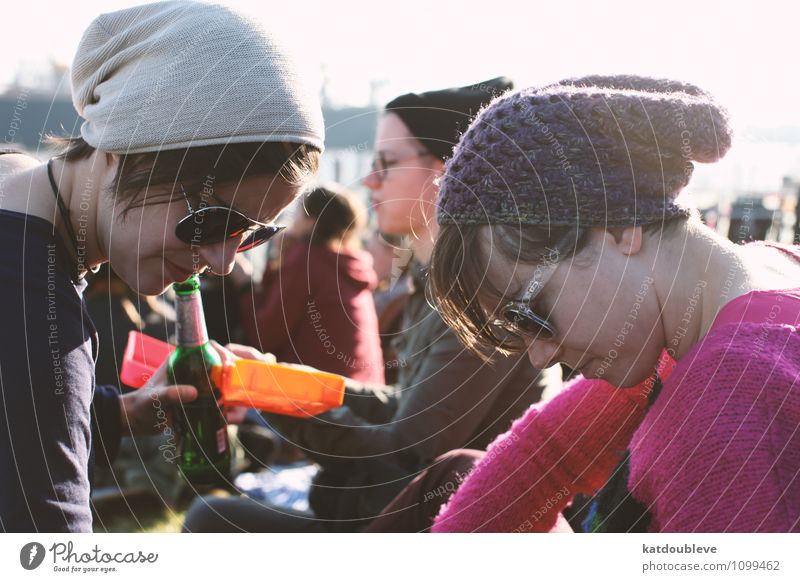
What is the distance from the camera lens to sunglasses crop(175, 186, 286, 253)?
36.2 inches

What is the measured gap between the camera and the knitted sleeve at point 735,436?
2.21 ft

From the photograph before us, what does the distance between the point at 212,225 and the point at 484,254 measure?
37 centimetres

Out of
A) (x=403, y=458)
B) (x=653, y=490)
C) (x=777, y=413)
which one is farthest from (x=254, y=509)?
(x=777, y=413)

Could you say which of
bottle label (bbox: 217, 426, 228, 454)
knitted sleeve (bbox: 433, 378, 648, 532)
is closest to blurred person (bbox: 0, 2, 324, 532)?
bottle label (bbox: 217, 426, 228, 454)

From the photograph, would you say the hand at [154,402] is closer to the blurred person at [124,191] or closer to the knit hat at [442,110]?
the blurred person at [124,191]

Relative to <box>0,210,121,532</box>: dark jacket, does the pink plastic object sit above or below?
below

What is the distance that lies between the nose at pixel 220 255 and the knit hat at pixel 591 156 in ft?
1.16

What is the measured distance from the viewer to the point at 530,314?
0.89 m

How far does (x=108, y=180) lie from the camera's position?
2.98ft

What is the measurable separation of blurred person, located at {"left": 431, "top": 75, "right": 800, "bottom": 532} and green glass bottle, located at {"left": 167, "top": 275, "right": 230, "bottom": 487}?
0.49 metres

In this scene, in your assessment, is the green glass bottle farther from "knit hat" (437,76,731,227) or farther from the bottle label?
"knit hat" (437,76,731,227)

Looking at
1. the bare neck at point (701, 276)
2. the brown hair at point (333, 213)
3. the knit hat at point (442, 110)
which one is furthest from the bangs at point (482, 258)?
the brown hair at point (333, 213)

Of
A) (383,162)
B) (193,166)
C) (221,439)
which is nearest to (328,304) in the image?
(383,162)
